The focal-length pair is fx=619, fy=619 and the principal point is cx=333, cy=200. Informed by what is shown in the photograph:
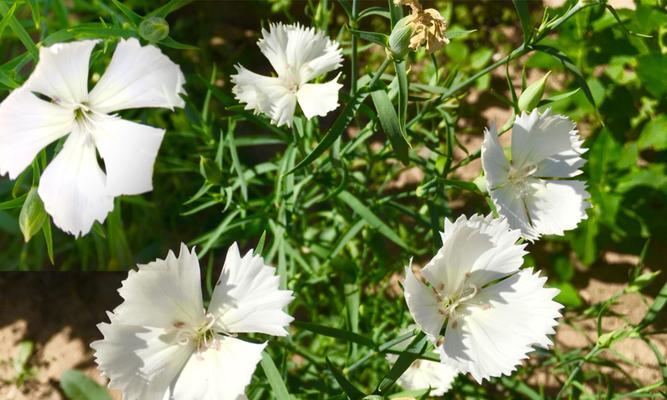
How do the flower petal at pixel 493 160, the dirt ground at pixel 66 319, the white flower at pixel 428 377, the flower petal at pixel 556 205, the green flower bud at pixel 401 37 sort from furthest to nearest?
1. the dirt ground at pixel 66 319
2. the white flower at pixel 428 377
3. the flower petal at pixel 556 205
4. the flower petal at pixel 493 160
5. the green flower bud at pixel 401 37

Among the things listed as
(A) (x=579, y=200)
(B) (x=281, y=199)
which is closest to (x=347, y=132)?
(B) (x=281, y=199)

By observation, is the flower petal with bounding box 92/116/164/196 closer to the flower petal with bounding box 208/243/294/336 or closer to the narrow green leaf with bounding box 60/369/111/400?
the flower petal with bounding box 208/243/294/336

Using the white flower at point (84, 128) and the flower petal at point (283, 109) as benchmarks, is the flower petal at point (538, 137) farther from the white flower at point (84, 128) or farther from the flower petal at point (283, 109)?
the white flower at point (84, 128)

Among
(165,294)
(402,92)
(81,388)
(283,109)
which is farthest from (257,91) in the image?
(81,388)

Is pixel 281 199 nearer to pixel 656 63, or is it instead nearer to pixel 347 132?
pixel 347 132

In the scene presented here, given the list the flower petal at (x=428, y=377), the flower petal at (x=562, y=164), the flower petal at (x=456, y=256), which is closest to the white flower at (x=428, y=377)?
the flower petal at (x=428, y=377)

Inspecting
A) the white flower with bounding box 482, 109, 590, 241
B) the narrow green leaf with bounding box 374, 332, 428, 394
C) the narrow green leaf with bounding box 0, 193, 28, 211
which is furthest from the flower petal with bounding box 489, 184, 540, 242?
the narrow green leaf with bounding box 0, 193, 28, 211
